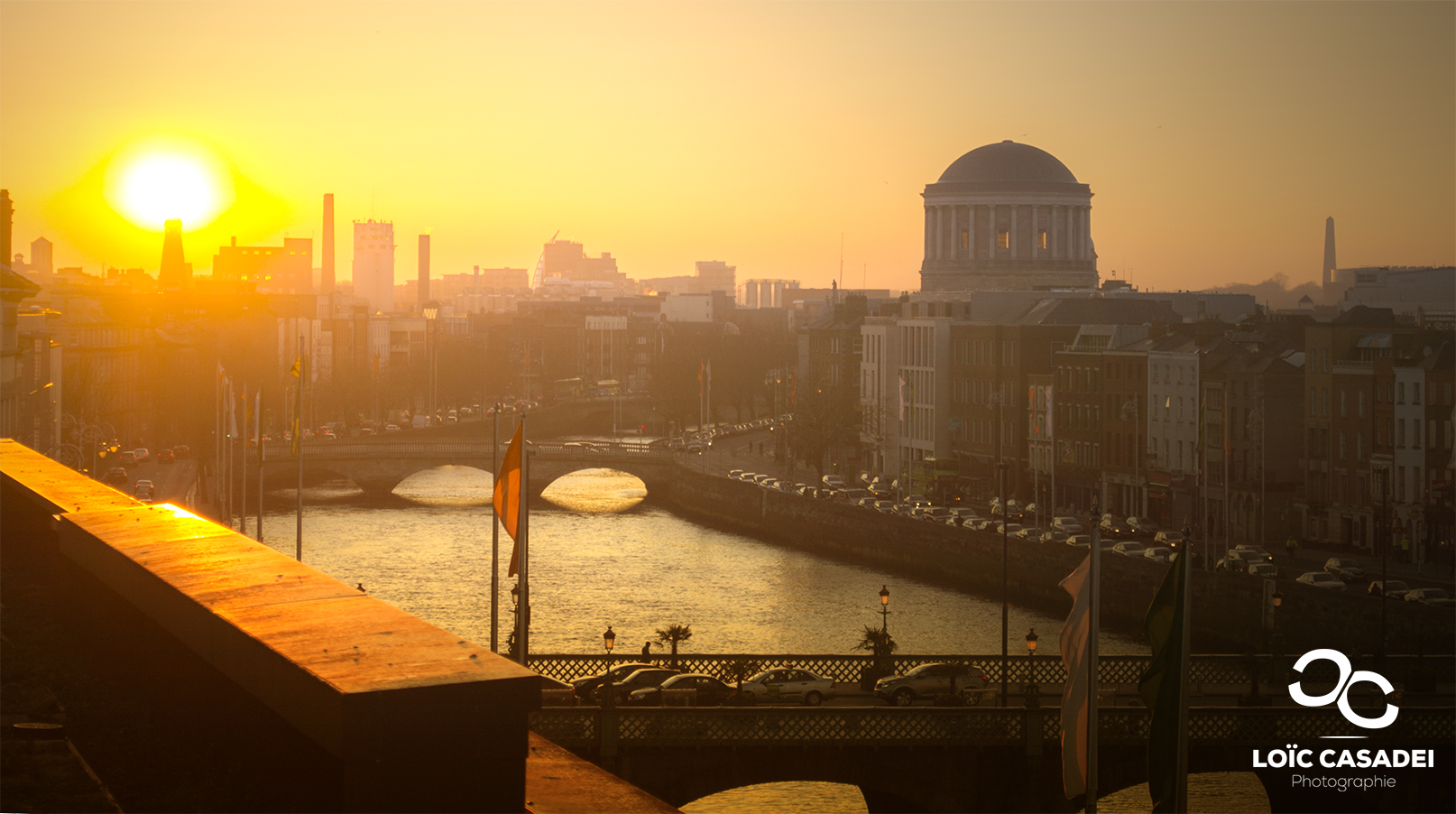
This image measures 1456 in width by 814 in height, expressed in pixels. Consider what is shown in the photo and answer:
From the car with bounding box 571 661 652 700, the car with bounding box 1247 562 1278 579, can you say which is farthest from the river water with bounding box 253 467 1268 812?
the car with bounding box 1247 562 1278 579

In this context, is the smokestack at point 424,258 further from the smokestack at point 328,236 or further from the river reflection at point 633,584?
the river reflection at point 633,584

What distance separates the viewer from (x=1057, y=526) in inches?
1478

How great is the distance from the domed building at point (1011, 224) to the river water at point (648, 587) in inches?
1387

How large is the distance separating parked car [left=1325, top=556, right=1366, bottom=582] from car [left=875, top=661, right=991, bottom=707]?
1323 centimetres

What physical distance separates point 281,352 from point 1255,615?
6207 cm

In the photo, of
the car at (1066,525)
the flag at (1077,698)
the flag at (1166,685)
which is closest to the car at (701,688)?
the flag at (1077,698)

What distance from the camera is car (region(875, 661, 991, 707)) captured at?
1775 cm

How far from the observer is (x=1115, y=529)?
122 ft

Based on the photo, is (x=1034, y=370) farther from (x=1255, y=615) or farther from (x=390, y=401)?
(x=390, y=401)

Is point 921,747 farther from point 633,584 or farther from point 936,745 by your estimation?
point 633,584

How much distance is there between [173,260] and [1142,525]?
32640 millimetres

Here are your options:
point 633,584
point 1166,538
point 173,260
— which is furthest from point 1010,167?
point 633,584

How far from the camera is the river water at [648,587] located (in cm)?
2628

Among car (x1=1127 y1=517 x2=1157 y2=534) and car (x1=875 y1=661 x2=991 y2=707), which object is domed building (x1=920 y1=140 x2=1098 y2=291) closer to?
car (x1=1127 y1=517 x2=1157 y2=534)
